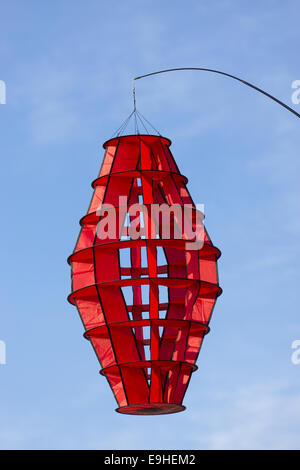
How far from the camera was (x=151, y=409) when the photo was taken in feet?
159

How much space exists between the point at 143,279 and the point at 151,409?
654 centimetres

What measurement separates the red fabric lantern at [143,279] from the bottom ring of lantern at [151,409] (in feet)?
0.16

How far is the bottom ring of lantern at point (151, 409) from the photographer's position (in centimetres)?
4772

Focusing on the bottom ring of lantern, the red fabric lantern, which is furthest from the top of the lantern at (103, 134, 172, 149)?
the bottom ring of lantern

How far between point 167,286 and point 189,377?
4.70 m

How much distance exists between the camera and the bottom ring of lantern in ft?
157

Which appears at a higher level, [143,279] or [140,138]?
[140,138]

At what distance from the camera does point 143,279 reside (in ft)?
154

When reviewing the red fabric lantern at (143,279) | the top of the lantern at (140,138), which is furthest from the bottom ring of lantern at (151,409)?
the top of the lantern at (140,138)

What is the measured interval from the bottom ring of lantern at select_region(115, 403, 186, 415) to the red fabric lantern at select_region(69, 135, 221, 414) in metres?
0.05

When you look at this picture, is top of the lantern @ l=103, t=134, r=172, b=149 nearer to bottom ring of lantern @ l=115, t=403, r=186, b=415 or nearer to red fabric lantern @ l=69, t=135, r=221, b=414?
red fabric lantern @ l=69, t=135, r=221, b=414

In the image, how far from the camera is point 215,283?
5006 centimetres

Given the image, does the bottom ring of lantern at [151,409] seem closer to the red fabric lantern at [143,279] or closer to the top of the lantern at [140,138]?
the red fabric lantern at [143,279]

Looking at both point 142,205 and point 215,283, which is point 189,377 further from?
point 142,205
